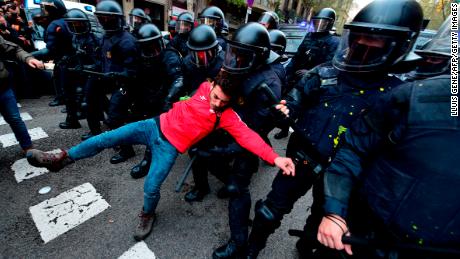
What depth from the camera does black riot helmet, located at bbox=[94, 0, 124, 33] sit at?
3410 mm

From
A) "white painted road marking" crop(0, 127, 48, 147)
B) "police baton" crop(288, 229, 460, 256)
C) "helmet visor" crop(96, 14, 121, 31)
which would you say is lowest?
"white painted road marking" crop(0, 127, 48, 147)

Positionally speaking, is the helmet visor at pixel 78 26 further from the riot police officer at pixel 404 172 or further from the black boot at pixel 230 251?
the riot police officer at pixel 404 172

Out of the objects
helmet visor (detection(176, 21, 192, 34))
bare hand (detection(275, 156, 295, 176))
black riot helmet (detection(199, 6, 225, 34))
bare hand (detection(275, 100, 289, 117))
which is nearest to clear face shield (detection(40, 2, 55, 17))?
helmet visor (detection(176, 21, 192, 34))

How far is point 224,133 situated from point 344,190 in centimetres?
143

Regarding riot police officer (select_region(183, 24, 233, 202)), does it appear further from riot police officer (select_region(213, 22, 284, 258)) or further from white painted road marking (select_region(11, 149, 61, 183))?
white painted road marking (select_region(11, 149, 61, 183))

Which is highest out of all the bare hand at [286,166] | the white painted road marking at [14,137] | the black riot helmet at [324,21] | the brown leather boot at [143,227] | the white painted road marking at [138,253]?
the black riot helmet at [324,21]

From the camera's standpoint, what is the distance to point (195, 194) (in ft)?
10.1

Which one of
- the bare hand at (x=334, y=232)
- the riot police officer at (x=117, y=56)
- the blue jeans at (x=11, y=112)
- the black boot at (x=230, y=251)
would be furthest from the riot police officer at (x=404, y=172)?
the blue jeans at (x=11, y=112)

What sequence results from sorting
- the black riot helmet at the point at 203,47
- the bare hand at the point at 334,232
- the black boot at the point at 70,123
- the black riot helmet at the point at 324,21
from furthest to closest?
the black riot helmet at the point at 324,21, the black boot at the point at 70,123, the black riot helmet at the point at 203,47, the bare hand at the point at 334,232

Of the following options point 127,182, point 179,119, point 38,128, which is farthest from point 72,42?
point 179,119

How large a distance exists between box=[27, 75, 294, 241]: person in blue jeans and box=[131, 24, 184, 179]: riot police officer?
0.94 metres

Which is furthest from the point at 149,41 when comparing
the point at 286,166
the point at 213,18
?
the point at 286,166

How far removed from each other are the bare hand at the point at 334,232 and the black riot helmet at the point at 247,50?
1.57 meters

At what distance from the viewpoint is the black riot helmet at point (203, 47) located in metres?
2.93
